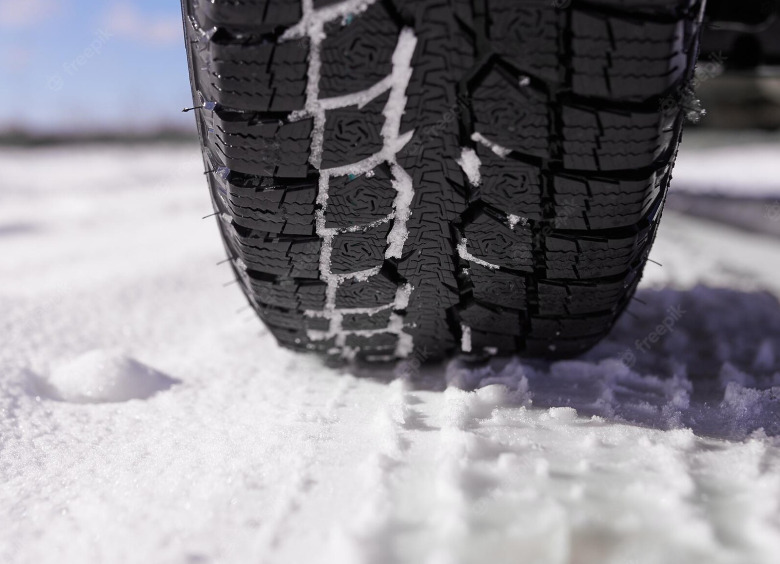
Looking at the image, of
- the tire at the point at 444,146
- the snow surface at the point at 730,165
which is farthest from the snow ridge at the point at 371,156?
the snow surface at the point at 730,165

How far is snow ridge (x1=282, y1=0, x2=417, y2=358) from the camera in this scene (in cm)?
57

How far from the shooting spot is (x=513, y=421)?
668 mm

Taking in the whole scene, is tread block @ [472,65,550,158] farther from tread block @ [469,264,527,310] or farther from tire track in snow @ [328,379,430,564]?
tire track in snow @ [328,379,430,564]

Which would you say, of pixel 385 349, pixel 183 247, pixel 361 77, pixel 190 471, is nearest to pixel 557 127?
pixel 361 77

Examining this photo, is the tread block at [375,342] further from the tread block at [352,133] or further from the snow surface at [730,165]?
Answer: the snow surface at [730,165]

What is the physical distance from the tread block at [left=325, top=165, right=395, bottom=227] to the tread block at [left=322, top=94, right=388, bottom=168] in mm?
23

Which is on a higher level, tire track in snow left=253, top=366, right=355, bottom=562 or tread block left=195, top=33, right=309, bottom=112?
tread block left=195, top=33, right=309, bottom=112

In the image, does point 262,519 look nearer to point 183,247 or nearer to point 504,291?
point 504,291

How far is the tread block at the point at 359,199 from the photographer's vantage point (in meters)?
0.66

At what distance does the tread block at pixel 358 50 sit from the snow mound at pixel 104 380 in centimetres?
53

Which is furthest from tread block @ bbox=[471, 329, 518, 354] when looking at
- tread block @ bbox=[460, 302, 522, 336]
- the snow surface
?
the snow surface
